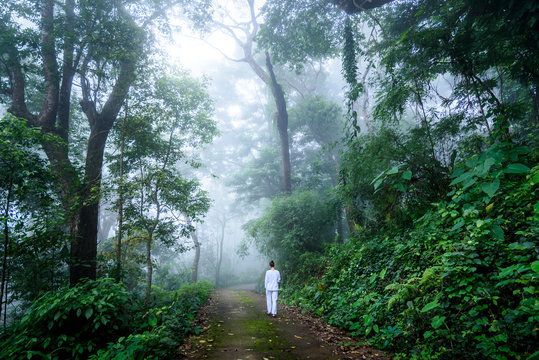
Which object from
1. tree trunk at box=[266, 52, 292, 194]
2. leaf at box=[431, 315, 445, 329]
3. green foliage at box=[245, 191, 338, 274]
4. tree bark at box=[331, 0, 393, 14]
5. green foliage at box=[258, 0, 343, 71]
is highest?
green foliage at box=[258, 0, 343, 71]

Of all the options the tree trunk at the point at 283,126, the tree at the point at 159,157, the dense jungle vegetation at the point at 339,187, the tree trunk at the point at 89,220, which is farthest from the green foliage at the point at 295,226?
the tree trunk at the point at 89,220

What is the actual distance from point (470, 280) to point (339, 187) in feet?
17.6

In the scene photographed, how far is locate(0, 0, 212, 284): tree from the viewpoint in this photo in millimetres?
7336

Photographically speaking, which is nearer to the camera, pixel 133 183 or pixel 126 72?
pixel 133 183

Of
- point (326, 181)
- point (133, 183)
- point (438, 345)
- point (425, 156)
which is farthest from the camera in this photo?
point (326, 181)

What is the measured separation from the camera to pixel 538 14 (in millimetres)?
4312

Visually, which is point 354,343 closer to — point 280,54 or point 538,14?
point 538,14

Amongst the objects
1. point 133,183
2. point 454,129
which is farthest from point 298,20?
point 133,183

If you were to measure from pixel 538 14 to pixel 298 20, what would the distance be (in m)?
10.6

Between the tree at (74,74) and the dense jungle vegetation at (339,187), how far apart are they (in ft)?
0.18

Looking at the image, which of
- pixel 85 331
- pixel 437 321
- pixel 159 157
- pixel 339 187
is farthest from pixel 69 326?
pixel 339 187

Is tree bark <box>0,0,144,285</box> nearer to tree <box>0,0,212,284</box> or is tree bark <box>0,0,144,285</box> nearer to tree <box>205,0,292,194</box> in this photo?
tree <box>0,0,212,284</box>

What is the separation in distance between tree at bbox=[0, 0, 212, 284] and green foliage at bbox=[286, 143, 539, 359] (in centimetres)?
793

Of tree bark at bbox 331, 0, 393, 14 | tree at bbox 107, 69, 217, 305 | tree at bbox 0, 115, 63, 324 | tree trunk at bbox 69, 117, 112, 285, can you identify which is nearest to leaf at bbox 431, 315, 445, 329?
tree at bbox 107, 69, 217, 305
